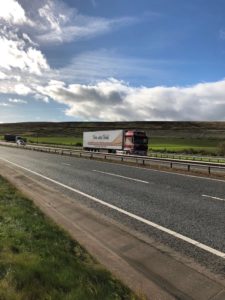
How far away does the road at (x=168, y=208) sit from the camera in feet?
27.7

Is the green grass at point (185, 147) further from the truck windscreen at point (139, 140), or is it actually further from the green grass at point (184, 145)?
the truck windscreen at point (139, 140)

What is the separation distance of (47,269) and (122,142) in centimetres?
4666

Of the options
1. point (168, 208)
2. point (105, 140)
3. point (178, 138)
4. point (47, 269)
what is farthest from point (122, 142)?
point (178, 138)

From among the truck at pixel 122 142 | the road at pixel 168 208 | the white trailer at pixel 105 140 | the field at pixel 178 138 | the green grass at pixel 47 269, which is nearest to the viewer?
the green grass at pixel 47 269

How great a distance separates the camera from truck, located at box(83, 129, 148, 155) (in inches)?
1978

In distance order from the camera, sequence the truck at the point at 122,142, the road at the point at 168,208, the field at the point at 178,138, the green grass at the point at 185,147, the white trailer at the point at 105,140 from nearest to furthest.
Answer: the road at the point at 168,208 < the truck at the point at 122,142 < the white trailer at the point at 105,140 < the green grass at the point at 185,147 < the field at the point at 178,138

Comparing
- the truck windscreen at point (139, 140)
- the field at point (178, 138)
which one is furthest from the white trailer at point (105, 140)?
the field at point (178, 138)

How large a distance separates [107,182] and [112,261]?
12623mm

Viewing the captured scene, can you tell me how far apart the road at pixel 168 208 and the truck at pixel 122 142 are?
28640 mm

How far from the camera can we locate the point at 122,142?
52.4 metres

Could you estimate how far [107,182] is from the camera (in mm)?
19938

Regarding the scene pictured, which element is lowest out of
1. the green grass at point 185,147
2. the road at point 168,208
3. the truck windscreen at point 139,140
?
the road at point 168,208

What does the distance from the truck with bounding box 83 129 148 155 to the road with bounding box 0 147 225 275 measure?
28.6 m

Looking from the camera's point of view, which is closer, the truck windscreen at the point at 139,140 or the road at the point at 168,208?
the road at the point at 168,208
